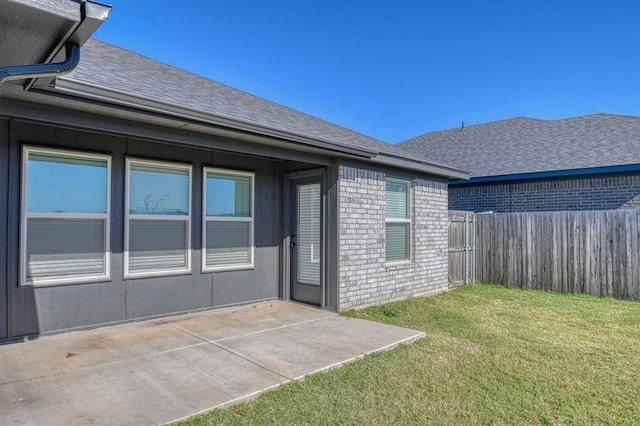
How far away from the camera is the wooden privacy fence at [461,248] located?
31.6 feet

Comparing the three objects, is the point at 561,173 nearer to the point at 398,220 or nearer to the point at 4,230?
the point at 398,220

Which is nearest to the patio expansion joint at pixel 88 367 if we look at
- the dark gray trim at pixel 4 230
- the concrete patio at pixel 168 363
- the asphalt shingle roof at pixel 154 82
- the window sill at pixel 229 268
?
the concrete patio at pixel 168 363

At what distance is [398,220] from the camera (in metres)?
7.89

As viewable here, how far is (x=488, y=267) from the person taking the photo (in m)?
9.99

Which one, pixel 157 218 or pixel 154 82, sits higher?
pixel 154 82

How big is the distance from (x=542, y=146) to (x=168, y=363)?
12796 millimetres

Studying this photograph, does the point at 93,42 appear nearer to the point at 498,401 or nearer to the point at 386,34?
the point at 498,401

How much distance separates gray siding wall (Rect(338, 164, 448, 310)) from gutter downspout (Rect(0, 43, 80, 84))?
444cm

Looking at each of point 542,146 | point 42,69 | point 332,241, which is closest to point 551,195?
point 542,146

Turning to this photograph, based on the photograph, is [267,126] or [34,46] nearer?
[34,46]

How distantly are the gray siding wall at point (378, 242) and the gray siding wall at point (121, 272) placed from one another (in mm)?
1406

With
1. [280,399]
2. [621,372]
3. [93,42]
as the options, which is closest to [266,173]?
[93,42]

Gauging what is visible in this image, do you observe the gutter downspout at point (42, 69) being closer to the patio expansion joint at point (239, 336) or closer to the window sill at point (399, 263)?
the patio expansion joint at point (239, 336)

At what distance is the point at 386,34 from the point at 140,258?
1122cm
